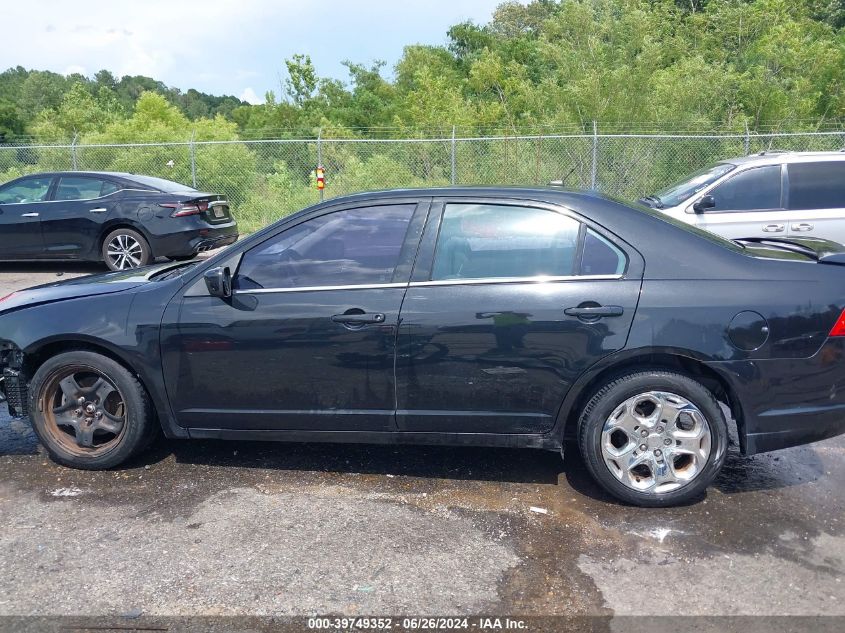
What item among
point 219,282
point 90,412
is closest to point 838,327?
point 219,282

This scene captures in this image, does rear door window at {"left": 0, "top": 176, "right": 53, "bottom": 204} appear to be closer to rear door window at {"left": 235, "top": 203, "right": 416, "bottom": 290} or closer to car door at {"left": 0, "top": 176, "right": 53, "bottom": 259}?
car door at {"left": 0, "top": 176, "right": 53, "bottom": 259}

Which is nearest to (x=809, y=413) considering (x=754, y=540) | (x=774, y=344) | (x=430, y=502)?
(x=774, y=344)

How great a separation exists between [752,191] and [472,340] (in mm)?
5521

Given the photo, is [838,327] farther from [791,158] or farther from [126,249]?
[126,249]

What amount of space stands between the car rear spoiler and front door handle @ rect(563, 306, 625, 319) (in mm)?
1083

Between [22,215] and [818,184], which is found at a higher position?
[818,184]

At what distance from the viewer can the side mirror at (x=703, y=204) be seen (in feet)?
25.4

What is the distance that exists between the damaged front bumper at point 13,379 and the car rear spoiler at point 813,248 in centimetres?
424

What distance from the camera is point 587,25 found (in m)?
21.2

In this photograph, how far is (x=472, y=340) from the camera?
3.65m

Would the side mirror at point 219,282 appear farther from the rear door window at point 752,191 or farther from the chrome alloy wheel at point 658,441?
the rear door window at point 752,191

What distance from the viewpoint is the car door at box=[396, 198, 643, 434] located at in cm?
361

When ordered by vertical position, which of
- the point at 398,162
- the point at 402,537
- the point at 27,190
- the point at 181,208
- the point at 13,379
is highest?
the point at 398,162

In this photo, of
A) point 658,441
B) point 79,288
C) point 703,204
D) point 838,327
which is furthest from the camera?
point 703,204
